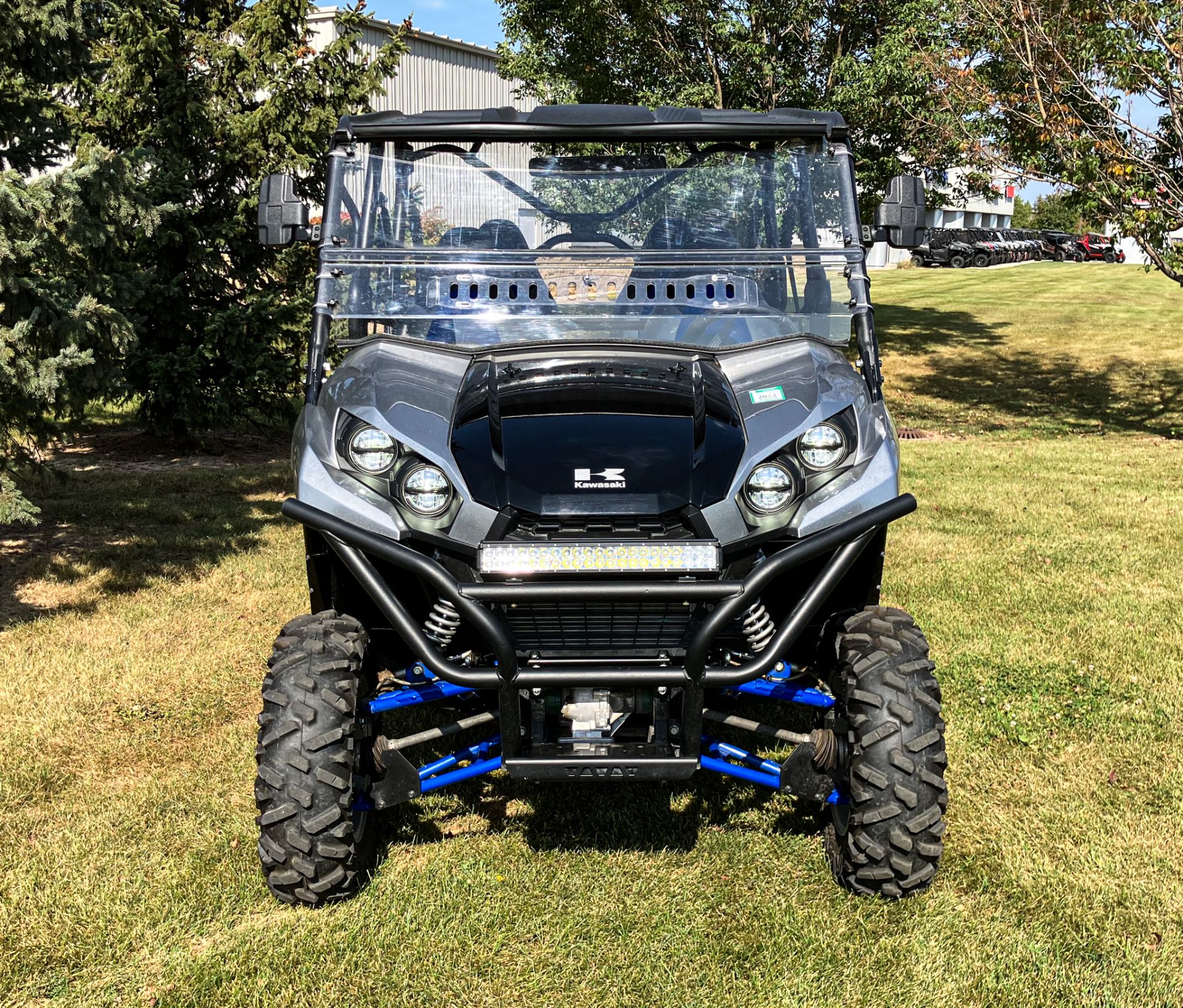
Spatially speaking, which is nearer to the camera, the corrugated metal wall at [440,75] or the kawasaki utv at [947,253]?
the corrugated metal wall at [440,75]

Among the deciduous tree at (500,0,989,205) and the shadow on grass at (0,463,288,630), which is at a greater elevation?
the deciduous tree at (500,0,989,205)

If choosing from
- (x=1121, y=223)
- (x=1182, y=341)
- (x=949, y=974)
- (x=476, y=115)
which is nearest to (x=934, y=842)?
(x=949, y=974)

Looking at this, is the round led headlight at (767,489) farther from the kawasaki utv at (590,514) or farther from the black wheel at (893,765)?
the black wheel at (893,765)

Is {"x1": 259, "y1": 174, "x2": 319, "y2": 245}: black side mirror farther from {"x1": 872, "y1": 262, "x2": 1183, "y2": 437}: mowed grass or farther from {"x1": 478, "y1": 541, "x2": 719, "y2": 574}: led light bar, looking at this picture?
{"x1": 872, "y1": 262, "x2": 1183, "y2": 437}: mowed grass

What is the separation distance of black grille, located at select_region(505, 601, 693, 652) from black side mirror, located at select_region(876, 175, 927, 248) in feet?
5.37

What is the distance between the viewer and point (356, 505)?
302 centimetres

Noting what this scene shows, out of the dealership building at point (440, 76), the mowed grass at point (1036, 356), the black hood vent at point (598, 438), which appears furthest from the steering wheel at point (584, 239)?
the dealership building at point (440, 76)

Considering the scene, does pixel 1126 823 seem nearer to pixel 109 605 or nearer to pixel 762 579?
pixel 762 579

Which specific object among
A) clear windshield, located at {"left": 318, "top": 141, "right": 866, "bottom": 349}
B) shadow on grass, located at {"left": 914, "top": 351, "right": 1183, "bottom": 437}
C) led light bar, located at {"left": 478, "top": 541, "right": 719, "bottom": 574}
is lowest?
shadow on grass, located at {"left": 914, "top": 351, "right": 1183, "bottom": 437}

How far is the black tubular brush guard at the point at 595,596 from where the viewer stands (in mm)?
2736

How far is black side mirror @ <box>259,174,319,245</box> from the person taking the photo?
Result: 373cm

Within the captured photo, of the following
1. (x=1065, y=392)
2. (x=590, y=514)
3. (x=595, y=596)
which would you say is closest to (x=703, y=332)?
(x=590, y=514)

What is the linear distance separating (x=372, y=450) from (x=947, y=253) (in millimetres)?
44544

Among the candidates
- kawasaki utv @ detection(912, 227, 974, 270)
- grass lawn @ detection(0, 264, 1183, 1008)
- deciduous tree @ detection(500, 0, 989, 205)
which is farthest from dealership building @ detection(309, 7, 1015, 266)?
grass lawn @ detection(0, 264, 1183, 1008)
